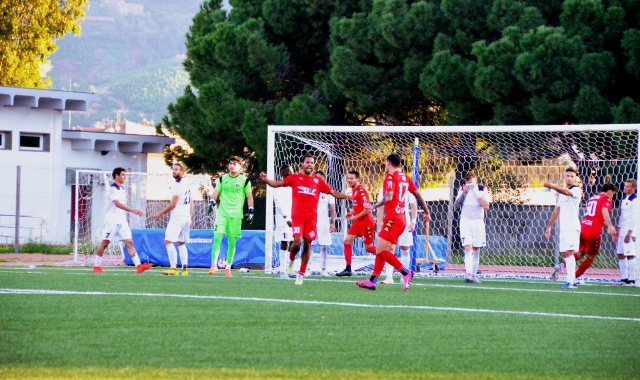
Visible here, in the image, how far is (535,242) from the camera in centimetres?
2173

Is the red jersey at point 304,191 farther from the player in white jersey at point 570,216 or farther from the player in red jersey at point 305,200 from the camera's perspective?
the player in white jersey at point 570,216

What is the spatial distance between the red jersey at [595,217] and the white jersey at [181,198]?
281 inches

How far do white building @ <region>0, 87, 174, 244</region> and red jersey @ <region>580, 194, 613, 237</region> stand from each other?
18340 mm

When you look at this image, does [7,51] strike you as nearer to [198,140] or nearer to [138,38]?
[198,140]

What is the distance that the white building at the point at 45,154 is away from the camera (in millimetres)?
29234

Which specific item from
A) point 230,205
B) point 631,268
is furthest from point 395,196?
point 631,268

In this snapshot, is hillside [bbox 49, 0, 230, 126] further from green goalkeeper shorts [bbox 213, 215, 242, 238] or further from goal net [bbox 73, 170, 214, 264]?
green goalkeeper shorts [bbox 213, 215, 242, 238]

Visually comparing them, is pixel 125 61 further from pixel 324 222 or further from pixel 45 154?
pixel 324 222

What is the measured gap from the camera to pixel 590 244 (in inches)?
603

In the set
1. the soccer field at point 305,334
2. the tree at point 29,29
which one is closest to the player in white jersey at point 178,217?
Result: the soccer field at point 305,334

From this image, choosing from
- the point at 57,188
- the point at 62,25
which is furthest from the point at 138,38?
the point at 57,188

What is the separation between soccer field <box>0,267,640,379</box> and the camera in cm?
574

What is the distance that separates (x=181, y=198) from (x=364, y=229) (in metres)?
3.39

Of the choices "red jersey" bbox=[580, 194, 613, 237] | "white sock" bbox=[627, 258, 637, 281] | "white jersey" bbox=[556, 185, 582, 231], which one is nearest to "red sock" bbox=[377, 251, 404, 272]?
"white jersey" bbox=[556, 185, 582, 231]
